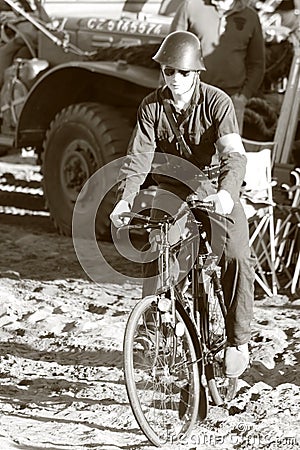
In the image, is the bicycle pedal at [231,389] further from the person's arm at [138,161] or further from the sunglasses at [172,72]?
the sunglasses at [172,72]

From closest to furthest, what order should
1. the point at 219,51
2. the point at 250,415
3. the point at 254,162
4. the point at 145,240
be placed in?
the point at 250,415
the point at 254,162
the point at 219,51
the point at 145,240

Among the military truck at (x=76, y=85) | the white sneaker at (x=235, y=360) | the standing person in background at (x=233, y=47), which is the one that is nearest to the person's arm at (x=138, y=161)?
the white sneaker at (x=235, y=360)

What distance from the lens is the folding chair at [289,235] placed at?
26.8ft

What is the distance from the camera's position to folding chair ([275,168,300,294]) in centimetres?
817

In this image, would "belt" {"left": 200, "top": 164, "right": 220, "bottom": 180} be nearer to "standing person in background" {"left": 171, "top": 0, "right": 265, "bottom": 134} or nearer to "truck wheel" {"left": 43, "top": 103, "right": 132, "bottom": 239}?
"standing person in background" {"left": 171, "top": 0, "right": 265, "bottom": 134}

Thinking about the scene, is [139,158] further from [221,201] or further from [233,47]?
[233,47]

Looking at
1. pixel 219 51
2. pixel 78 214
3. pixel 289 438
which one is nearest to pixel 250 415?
pixel 289 438

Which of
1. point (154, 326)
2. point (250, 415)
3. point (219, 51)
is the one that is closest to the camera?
point (154, 326)

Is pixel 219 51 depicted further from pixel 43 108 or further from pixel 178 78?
A: pixel 178 78

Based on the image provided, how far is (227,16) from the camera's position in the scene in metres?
8.69

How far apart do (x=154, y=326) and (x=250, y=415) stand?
76cm

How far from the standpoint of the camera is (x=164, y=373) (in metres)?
5.18

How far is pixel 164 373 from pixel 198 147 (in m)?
1.01

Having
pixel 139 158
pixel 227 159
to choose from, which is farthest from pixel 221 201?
pixel 139 158
